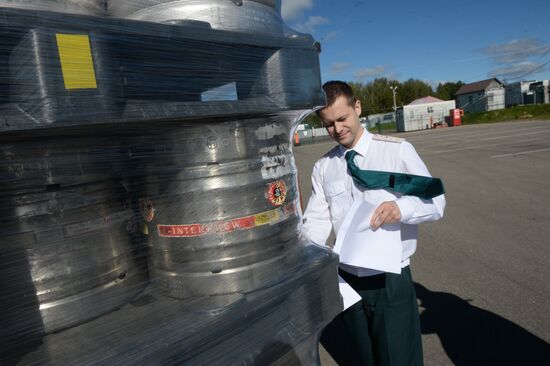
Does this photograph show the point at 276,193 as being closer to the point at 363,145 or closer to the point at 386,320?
the point at 363,145

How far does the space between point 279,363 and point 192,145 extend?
647 millimetres

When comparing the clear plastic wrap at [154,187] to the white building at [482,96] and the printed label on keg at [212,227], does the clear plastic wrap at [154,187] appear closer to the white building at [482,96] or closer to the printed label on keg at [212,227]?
the printed label on keg at [212,227]

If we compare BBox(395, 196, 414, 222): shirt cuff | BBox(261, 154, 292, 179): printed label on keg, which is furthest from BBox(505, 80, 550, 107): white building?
BBox(261, 154, 292, 179): printed label on keg

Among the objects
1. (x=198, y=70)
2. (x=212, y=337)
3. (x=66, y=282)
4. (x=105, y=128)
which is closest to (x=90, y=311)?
(x=66, y=282)

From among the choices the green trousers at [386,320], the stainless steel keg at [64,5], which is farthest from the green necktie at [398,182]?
the stainless steel keg at [64,5]

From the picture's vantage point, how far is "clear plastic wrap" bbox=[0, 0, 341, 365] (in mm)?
775

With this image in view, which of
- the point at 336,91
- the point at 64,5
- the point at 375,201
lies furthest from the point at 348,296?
the point at 64,5

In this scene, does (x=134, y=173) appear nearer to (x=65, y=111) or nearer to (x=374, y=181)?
(x=65, y=111)

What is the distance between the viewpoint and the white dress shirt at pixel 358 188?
202cm

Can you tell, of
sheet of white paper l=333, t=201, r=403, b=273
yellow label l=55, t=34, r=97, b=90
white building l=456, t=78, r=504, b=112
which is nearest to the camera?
yellow label l=55, t=34, r=97, b=90

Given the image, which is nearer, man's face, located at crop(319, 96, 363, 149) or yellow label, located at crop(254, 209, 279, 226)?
yellow label, located at crop(254, 209, 279, 226)

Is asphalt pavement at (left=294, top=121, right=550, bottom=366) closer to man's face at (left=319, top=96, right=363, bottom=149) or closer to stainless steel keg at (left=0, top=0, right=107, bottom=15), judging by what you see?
man's face at (left=319, top=96, right=363, bottom=149)

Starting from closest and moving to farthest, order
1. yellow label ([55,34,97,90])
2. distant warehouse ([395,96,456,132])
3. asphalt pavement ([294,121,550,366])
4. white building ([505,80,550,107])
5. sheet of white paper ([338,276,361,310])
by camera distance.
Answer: yellow label ([55,34,97,90])
sheet of white paper ([338,276,361,310])
asphalt pavement ([294,121,550,366])
distant warehouse ([395,96,456,132])
white building ([505,80,550,107])

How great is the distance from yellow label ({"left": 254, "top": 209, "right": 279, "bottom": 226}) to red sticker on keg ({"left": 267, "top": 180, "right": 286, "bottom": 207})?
3cm
